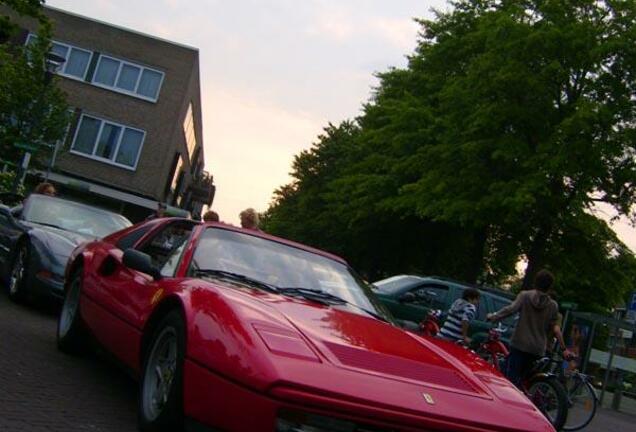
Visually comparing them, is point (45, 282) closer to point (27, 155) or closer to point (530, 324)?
point (530, 324)

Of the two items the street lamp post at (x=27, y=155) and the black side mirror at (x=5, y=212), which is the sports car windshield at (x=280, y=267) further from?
the street lamp post at (x=27, y=155)

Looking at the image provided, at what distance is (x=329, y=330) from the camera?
410cm

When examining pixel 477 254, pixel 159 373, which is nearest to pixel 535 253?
pixel 477 254

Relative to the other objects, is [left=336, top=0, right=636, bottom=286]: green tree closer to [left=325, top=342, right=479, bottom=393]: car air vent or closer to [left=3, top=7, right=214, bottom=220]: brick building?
[left=3, top=7, right=214, bottom=220]: brick building

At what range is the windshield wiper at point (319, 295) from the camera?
193 inches

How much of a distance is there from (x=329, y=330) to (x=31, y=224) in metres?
6.63

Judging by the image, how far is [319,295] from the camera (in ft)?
16.4

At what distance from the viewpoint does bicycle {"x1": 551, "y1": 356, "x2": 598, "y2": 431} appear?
383 inches

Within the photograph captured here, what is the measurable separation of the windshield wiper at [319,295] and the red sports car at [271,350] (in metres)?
0.01

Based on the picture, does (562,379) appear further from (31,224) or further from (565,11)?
(565,11)

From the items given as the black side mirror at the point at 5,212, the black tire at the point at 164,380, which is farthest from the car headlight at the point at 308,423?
the black side mirror at the point at 5,212

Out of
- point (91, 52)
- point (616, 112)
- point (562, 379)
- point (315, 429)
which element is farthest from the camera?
point (91, 52)

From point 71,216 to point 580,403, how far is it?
685 cm

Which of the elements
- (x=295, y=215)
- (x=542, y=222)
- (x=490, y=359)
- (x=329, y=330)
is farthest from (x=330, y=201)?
(x=329, y=330)
